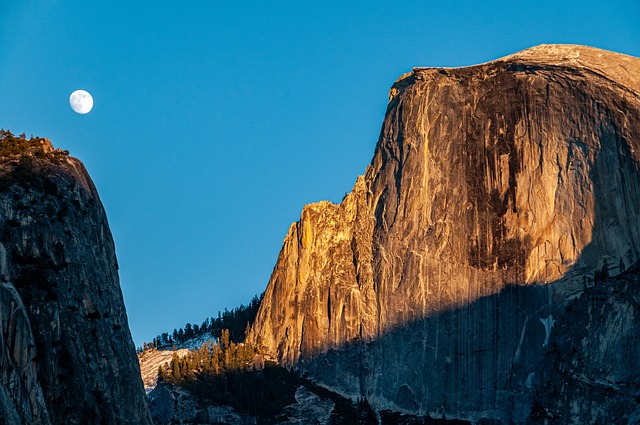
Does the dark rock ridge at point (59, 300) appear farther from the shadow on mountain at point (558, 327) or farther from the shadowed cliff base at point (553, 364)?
the shadow on mountain at point (558, 327)

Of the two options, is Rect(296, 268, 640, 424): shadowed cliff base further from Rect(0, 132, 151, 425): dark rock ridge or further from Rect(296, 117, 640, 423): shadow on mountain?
Rect(0, 132, 151, 425): dark rock ridge

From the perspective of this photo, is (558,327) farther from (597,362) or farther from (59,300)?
(59,300)

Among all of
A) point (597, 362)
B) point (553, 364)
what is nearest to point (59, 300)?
point (597, 362)

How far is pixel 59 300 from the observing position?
320 ft

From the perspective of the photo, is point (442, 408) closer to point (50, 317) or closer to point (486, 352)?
point (486, 352)

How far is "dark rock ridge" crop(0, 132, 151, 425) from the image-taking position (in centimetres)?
8656

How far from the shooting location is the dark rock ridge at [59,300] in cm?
8656

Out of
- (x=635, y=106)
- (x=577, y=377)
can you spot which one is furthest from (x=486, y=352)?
(x=635, y=106)

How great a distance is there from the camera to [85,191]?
110 m

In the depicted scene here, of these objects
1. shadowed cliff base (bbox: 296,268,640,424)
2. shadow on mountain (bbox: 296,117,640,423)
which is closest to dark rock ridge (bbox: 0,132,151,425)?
shadowed cliff base (bbox: 296,268,640,424)

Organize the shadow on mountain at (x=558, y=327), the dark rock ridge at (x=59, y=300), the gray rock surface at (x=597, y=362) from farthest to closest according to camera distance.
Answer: the shadow on mountain at (x=558, y=327) → the gray rock surface at (x=597, y=362) → the dark rock ridge at (x=59, y=300)

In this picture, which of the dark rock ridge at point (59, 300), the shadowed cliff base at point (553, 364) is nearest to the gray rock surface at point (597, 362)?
the shadowed cliff base at point (553, 364)

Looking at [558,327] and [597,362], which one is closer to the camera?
[597,362]

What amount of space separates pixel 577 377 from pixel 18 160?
91.6 m
